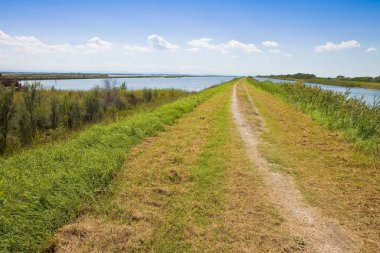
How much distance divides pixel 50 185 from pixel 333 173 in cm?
623

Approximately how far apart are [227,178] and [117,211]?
8.47 ft

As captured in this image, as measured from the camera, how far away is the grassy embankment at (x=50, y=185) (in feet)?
13.4

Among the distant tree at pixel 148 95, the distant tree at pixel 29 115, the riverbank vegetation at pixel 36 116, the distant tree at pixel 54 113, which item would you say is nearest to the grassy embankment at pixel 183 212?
the riverbank vegetation at pixel 36 116

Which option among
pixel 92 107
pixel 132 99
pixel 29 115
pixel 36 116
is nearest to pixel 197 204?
pixel 29 115

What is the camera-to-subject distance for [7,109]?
10.8 metres

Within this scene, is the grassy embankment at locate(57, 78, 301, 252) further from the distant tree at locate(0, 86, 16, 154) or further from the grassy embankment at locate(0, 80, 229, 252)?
the distant tree at locate(0, 86, 16, 154)

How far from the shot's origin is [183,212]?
4.88m

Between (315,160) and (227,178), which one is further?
(315,160)

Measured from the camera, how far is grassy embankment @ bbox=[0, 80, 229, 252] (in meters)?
4.09

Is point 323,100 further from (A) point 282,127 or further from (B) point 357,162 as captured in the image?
(B) point 357,162

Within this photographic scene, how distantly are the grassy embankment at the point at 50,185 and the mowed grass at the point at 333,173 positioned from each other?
4.22m

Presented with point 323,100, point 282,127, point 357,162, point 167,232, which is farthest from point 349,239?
point 323,100

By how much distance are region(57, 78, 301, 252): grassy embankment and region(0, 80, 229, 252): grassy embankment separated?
30 cm

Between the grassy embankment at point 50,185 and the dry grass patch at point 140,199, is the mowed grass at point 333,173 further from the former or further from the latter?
the grassy embankment at point 50,185
